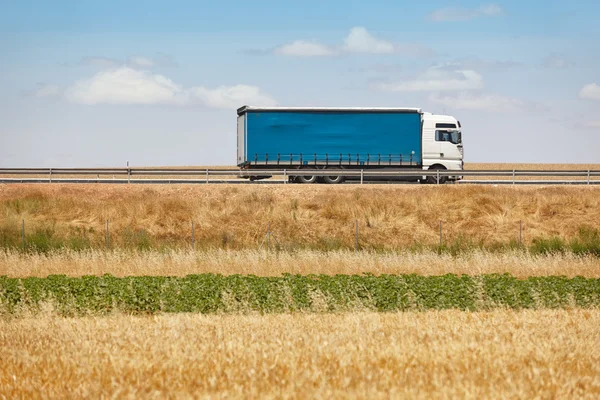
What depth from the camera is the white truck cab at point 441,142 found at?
40.5 m

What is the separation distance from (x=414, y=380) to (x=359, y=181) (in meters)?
32.6

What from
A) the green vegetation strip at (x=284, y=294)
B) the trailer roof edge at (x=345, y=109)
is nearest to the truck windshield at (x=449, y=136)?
the trailer roof edge at (x=345, y=109)

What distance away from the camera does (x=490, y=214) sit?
115 feet

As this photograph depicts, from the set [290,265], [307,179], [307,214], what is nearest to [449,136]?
[307,179]

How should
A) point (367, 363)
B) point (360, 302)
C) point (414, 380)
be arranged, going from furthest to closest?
point (360, 302), point (367, 363), point (414, 380)

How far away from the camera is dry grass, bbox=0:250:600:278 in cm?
2469

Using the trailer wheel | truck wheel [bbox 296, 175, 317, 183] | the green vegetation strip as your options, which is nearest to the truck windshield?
the trailer wheel

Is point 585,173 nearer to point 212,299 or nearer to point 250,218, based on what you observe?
point 250,218

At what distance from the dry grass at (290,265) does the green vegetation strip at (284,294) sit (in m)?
5.44

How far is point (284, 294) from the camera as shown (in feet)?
57.8

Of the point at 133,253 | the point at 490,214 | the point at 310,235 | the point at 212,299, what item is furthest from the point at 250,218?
the point at 212,299

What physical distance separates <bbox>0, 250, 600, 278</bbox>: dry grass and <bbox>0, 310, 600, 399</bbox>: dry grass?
10993mm

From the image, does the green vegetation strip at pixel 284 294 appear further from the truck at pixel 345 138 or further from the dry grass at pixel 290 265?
the truck at pixel 345 138

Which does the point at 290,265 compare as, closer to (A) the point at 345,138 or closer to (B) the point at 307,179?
(B) the point at 307,179
